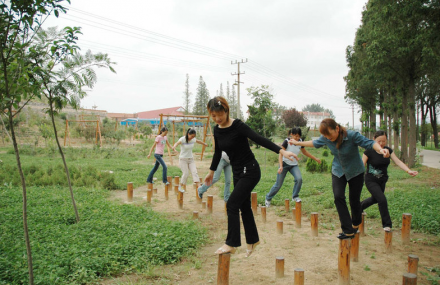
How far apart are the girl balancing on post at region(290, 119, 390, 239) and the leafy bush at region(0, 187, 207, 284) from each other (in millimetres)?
2478

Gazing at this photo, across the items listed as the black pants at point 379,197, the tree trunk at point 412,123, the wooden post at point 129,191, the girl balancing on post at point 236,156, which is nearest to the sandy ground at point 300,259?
the black pants at point 379,197

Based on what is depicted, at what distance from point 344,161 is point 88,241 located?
429 centimetres

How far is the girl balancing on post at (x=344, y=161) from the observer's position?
4.36m

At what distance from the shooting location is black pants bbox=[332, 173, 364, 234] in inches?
173

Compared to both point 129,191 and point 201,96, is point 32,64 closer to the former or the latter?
point 129,191

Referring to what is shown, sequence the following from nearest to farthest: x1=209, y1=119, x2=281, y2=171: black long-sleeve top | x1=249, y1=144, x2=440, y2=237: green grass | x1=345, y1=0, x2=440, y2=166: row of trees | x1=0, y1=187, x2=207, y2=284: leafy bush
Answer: x1=209, y1=119, x2=281, y2=171: black long-sleeve top
x1=0, y1=187, x2=207, y2=284: leafy bush
x1=249, y1=144, x2=440, y2=237: green grass
x1=345, y1=0, x2=440, y2=166: row of trees

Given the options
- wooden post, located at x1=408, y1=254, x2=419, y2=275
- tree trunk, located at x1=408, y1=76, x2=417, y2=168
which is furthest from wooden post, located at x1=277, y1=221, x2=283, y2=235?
tree trunk, located at x1=408, y1=76, x2=417, y2=168

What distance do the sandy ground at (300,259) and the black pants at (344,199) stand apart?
61 centimetres

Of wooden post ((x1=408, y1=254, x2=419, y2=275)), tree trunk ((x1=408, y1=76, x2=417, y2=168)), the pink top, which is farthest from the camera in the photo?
tree trunk ((x1=408, y1=76, x2=417, y2=168))

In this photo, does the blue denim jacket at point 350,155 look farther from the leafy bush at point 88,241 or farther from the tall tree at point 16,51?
the tall tree at point 16,51

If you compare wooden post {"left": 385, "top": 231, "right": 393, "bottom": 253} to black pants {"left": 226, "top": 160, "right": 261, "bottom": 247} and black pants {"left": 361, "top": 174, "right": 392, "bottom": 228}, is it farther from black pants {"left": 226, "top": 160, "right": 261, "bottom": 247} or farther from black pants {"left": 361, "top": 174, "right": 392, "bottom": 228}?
black pants {"left": 226, "top": 160, "right": 261, "bottom": 247}

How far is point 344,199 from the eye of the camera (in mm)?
4531

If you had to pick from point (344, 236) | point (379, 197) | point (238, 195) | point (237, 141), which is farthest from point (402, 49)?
point (238, 195)

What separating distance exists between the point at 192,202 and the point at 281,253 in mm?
4210
